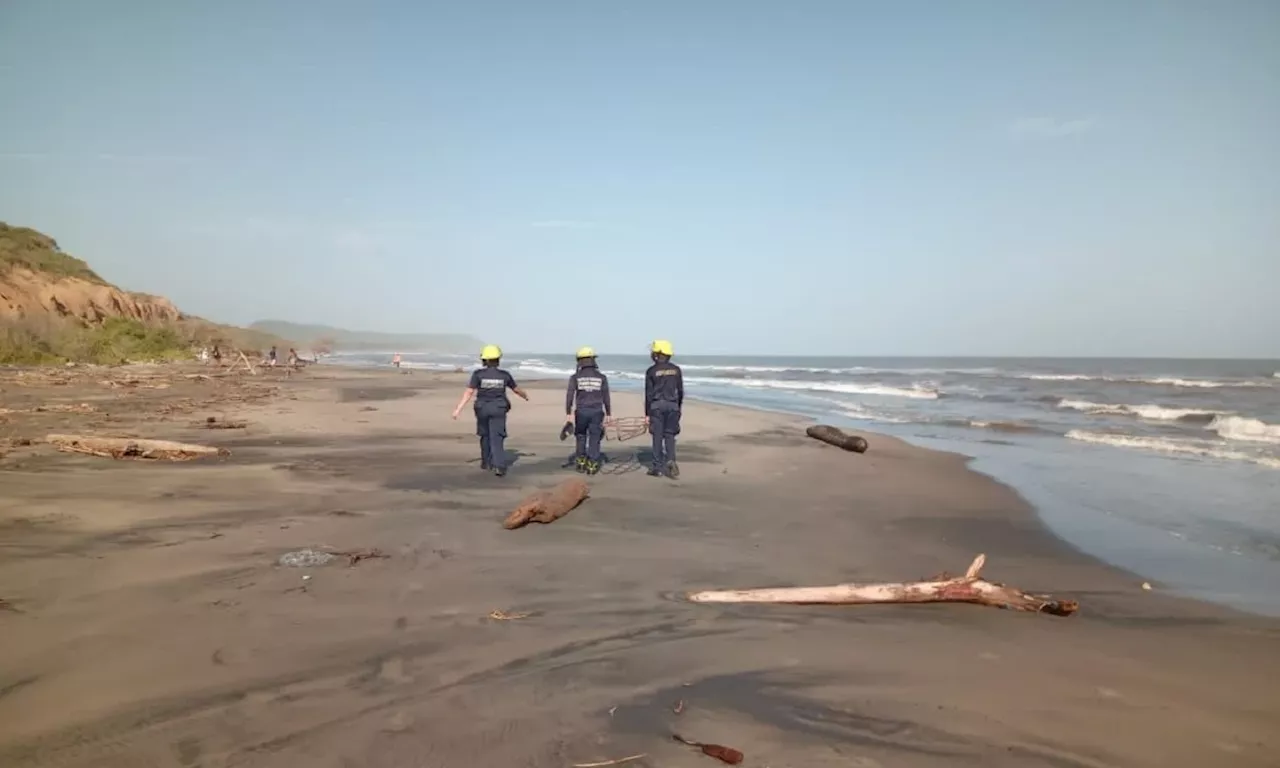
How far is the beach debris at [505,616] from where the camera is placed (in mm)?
4680

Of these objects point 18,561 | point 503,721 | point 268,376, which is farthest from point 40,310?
point 503,721

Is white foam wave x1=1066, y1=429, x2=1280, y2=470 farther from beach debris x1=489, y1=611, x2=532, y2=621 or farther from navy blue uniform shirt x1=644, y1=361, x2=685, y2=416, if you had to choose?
beach debris x1=489, y1=611, x2=532, y2=621

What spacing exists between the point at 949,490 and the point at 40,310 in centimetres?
4232

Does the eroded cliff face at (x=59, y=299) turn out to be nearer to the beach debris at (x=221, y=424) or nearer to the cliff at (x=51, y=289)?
the cliff at (x=51, y=289)

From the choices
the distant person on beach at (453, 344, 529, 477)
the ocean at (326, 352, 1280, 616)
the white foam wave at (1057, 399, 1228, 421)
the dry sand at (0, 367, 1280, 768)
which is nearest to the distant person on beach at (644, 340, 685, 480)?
the dry sand at (0, 367, 1280, 768)

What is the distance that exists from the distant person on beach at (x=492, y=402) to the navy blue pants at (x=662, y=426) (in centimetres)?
215

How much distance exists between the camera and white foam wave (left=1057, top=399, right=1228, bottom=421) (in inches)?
909

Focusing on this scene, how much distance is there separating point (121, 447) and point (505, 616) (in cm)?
832

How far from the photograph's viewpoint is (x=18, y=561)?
521 cm

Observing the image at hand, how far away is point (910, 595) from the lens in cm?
529

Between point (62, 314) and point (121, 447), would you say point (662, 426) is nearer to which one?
point (121, 447)

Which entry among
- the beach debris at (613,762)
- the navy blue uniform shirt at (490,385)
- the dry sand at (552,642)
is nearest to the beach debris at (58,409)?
the dry sand at (552,642)

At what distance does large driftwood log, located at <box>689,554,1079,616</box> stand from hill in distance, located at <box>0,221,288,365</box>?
34911mm

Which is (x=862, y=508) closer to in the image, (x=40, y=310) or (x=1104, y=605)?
(x=1104, y=605)
